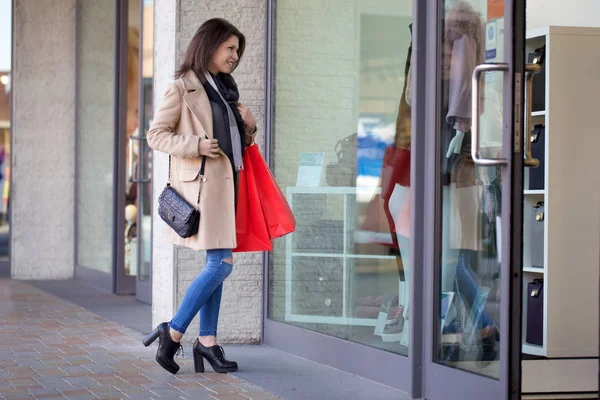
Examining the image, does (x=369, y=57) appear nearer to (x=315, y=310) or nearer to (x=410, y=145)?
(x=410, y=145)

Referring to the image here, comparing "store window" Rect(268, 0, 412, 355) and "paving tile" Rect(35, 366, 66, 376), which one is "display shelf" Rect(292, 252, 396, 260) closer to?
"store window" Rect(268, 0, 412, 355)

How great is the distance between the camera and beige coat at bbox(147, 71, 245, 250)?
16.3 feet

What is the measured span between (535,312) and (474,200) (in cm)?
189

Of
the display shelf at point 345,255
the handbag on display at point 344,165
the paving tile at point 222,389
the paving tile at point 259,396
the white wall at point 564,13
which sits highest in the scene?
the white wall at point 564,13

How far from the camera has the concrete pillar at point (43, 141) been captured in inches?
413

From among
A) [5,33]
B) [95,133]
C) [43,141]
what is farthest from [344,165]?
[5,33]

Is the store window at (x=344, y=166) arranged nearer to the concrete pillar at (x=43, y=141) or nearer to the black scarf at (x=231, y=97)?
the black scarf at (x=231, y=97)

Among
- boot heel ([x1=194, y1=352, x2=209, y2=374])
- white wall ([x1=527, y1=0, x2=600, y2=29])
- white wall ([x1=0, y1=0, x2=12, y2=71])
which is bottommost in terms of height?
boot heel ([x1=194, y1=352, x2=209, y2=374])

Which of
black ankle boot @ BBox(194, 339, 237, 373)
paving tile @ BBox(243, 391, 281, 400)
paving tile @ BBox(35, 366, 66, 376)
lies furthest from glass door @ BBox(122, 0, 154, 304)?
paving tile @ BBox(243, 391, 281, 400)

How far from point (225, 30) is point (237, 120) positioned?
45cm

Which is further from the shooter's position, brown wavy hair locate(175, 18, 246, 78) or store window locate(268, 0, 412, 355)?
brown wavy hair locate(175, 18, 246, 78)

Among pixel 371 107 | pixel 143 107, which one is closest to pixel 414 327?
pixel 371 107

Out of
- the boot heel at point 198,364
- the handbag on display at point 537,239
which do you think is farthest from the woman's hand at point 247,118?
the handbag on display at point 537,239

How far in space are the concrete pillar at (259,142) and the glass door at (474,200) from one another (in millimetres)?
1765
